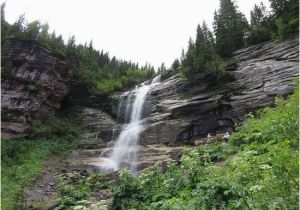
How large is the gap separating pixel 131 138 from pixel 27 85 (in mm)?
11604

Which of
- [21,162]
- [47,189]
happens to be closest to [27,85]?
[21,162]

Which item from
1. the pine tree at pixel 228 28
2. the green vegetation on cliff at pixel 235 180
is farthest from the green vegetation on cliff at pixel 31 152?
the pine tree at pixel 228 28

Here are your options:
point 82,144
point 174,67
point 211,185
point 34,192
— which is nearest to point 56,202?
point 34,192

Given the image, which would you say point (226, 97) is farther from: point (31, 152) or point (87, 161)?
point (31, 152)

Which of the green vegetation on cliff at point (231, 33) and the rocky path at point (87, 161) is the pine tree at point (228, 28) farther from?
the rocky path at point (87, 161)

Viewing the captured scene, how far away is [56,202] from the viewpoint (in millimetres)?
13281

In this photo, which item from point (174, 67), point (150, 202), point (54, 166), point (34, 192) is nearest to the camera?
point (150, 202)

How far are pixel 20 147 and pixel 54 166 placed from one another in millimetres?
3333

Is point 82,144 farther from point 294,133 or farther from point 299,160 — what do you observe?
point 299,160

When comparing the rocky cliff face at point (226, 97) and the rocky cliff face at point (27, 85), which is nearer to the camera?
the rocky cliff face at point (226, 97)

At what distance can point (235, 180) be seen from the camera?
612 centimetres

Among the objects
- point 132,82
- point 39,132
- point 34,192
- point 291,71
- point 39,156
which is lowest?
point 34,192

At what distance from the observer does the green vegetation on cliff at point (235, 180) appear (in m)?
4.61

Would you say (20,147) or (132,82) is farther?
(132,82)
